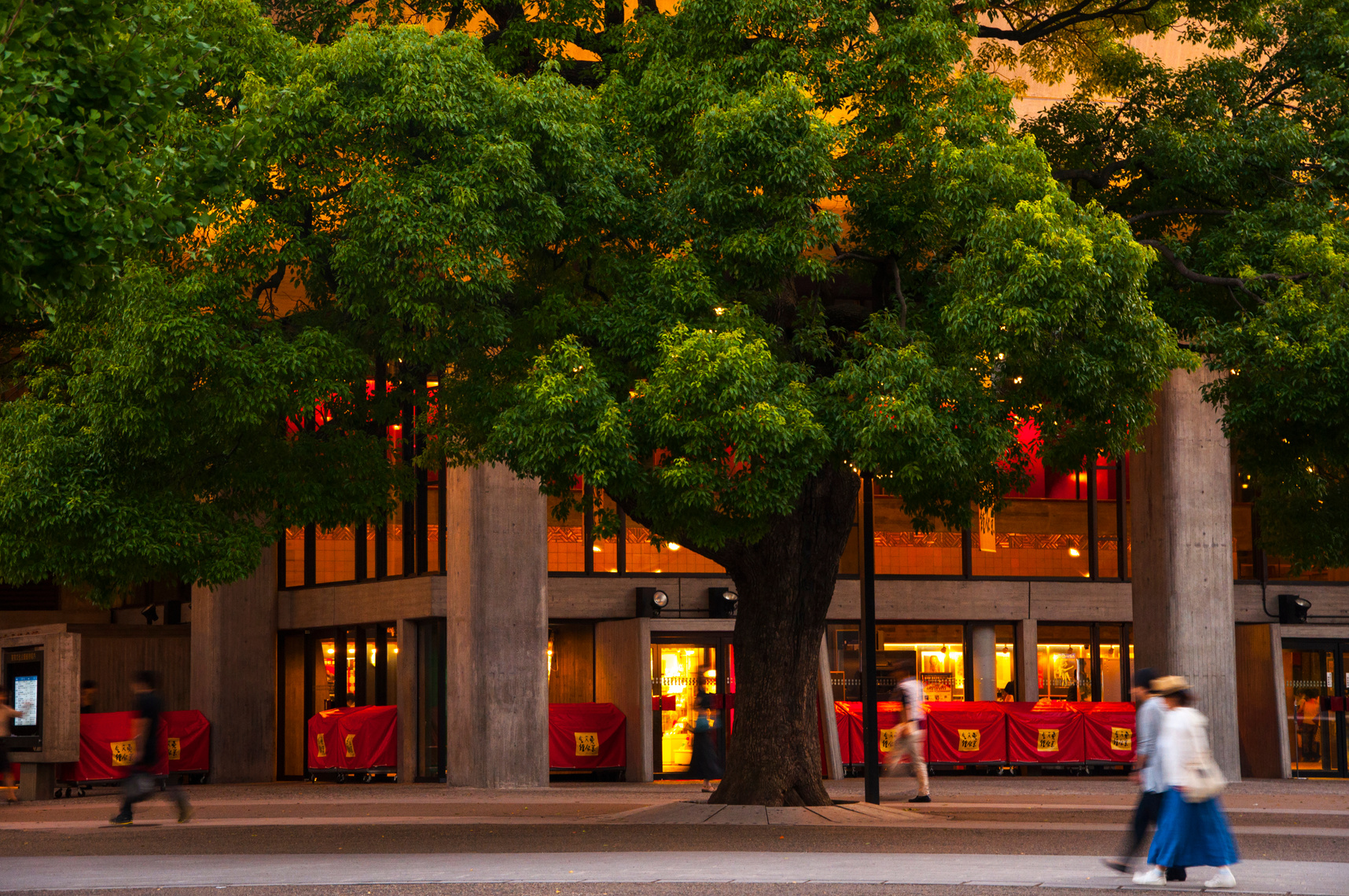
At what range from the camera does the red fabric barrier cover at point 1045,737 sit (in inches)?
1079

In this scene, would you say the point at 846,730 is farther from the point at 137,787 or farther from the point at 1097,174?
the point at 137,787

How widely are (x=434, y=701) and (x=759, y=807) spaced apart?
34.8 feet

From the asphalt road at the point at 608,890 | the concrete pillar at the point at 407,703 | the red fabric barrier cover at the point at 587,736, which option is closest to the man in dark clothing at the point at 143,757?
the asphalt road at the point at 608,890

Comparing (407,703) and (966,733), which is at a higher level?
(407,703)

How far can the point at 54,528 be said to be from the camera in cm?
1508

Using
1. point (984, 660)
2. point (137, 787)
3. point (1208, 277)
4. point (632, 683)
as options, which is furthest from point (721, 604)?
point (1208, 277)

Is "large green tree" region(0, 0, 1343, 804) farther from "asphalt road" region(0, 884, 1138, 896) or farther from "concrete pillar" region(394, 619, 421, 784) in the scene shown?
"concrete pillar" region(394, 619, 421, 784)

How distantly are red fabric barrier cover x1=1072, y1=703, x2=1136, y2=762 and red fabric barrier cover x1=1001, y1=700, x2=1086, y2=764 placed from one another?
17 centimetres

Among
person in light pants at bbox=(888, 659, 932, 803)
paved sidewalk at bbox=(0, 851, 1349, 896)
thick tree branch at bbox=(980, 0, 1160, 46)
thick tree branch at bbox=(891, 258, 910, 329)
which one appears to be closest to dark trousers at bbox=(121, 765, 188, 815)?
paved sidewalk at bbox=(0, 851, 1349, 896)

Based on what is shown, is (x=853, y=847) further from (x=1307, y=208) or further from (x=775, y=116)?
(x=1307, y=208)

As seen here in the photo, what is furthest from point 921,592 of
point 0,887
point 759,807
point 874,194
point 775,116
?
point 0,887

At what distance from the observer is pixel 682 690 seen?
2650cm

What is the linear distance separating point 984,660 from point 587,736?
26.7 feet

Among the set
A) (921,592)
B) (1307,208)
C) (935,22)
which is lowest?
(921,592)
